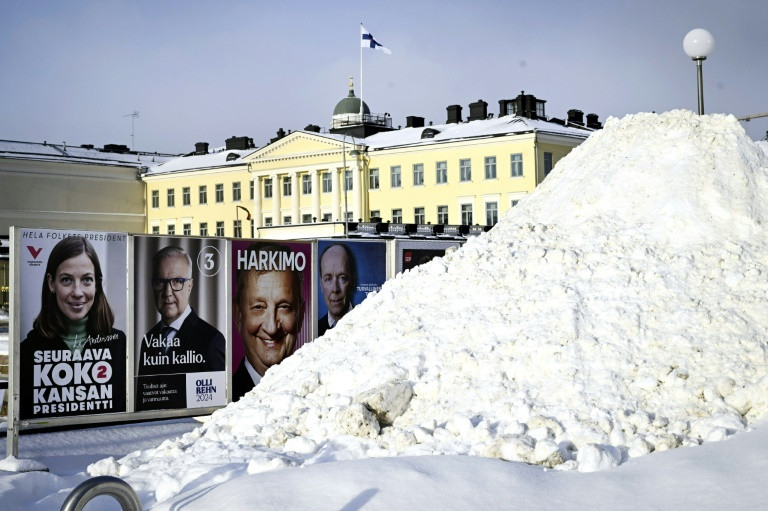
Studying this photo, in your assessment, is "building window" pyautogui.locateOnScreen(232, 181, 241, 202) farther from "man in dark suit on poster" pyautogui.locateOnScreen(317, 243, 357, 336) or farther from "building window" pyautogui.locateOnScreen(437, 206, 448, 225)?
"man in dark suit on poster" pyautogui.locateOnScreen(317, 243, 357, 336)

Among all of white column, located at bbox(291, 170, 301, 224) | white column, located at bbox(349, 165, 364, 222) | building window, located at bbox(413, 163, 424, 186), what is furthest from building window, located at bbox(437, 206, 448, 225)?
white column, located at bbox(291, 170, 301, 224)

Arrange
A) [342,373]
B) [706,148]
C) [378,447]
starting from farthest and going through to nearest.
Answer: [706,148] → [342,373] → [378,447]

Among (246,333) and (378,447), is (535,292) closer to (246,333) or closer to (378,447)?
(378,447)

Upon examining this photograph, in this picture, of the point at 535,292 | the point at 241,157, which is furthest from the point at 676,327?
the point at 241,157

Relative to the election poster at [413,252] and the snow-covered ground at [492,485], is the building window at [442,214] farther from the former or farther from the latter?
the snow-covered ground at [492,485]

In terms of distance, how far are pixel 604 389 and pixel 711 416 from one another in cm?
83

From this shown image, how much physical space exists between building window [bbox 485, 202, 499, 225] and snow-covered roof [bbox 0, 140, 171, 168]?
29.9 metres

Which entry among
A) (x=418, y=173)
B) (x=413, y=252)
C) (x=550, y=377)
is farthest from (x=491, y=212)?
(x=550, y=377)

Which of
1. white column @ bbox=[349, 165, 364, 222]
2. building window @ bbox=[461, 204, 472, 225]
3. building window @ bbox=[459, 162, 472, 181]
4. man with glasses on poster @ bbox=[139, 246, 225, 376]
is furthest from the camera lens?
white column @ bbox=[349, 165, 364, 222]

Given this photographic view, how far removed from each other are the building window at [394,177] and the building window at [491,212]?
21.6 ft

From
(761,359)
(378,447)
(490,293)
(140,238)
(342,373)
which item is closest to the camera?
(378,447)

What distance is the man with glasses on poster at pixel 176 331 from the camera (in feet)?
37.1

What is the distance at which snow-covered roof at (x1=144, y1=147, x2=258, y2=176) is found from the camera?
78750mm

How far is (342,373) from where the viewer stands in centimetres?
959
